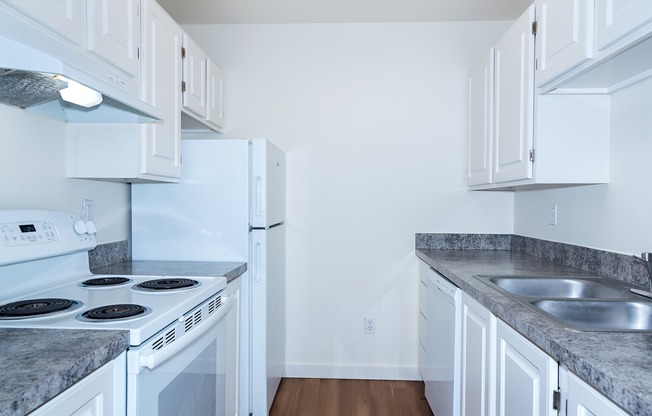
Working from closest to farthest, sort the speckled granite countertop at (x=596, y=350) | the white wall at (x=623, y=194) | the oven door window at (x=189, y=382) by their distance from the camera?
1. the speckled granite countertop at (x=596, y=350)
2. the oven door window at (x=189, y=382)
3. the white wall at (x=623, y=194)

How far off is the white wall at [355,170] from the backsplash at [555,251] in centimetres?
7

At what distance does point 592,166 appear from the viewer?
1730mm

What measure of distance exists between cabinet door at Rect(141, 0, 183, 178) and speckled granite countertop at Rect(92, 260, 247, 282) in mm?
474

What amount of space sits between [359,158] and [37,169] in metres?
1.89

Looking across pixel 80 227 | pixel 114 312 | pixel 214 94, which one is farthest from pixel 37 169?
pixel 214 94

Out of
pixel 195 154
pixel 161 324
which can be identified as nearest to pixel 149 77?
pixel 195 154

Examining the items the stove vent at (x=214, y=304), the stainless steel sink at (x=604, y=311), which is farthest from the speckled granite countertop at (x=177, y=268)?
the stainless steel sink at (x=604, y=311)

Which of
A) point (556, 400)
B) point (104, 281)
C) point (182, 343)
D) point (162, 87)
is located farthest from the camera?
point (162, 87)

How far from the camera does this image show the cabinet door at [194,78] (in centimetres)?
217

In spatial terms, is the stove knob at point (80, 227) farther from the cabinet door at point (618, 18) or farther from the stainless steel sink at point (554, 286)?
the cabinet door at point (618, 18)

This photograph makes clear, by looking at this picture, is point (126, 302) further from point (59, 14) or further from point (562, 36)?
point (562, 36)

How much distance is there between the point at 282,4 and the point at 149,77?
119 cm

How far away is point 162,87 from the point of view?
1886mm

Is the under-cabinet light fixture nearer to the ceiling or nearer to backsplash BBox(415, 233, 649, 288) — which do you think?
the ceiling
